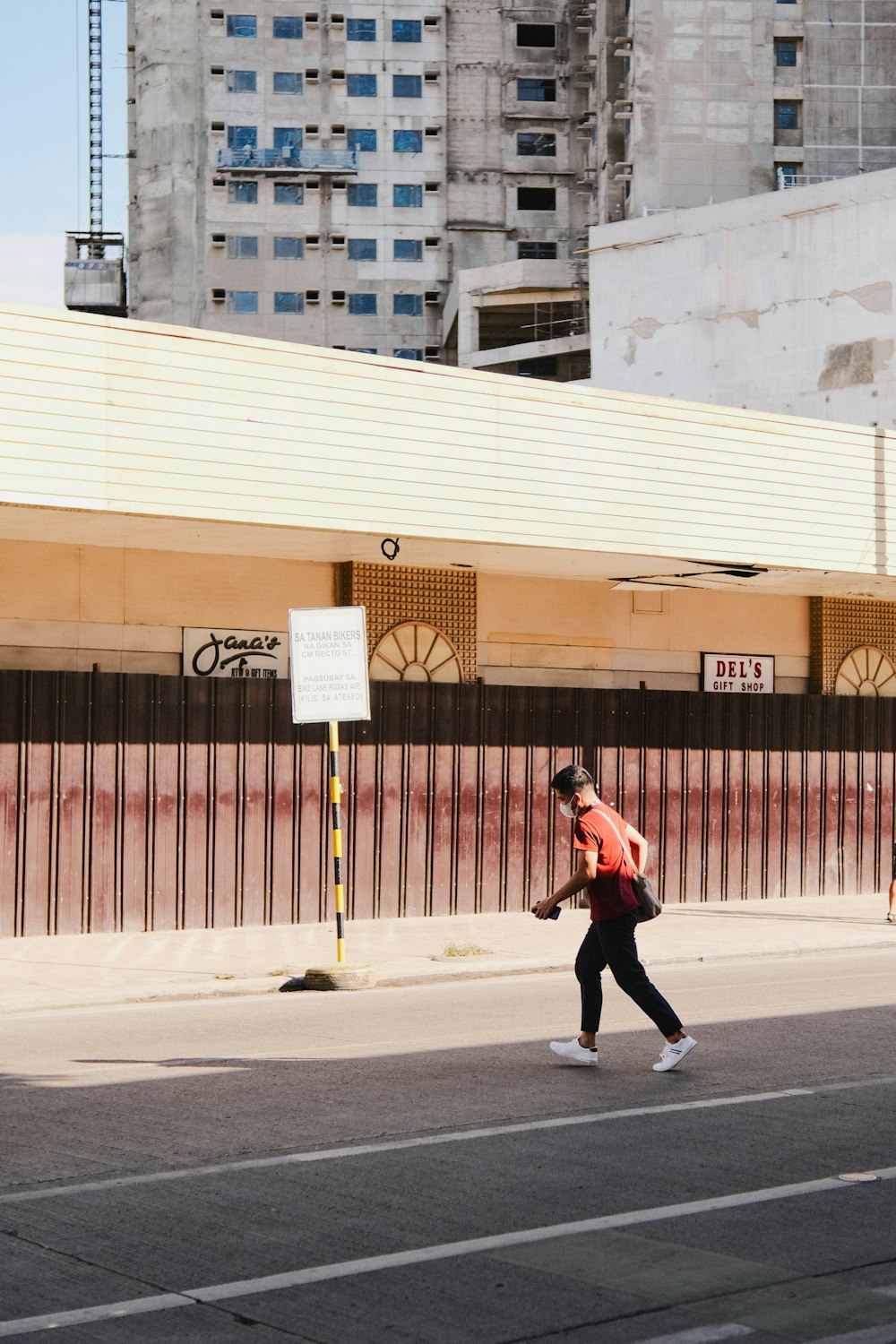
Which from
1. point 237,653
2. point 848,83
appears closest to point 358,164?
point 848,83

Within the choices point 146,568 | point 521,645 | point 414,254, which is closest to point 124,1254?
point 146,568

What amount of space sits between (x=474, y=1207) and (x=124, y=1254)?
141 cm

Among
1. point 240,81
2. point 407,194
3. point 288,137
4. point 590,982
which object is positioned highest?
point 240,81

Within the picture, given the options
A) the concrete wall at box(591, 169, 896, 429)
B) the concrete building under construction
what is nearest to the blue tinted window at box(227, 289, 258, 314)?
the concrete building under construction

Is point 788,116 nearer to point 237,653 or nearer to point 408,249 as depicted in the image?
point 408,249

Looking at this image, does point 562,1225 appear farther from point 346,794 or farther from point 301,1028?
point 346,794

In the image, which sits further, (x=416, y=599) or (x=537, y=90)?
(x=537, y=90)

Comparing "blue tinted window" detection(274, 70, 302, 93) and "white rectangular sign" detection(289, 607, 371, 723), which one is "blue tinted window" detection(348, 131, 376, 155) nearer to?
"blue tinted window" detection(274, 70, 302, 93)

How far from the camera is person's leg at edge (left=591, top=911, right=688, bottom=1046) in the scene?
10047 mm

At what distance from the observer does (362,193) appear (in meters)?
92.1

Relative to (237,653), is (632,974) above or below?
below

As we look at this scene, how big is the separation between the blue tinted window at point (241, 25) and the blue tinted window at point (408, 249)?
42.3 feet

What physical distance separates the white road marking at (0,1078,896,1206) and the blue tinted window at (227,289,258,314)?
84.1 m

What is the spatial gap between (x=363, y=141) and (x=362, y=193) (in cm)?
271
